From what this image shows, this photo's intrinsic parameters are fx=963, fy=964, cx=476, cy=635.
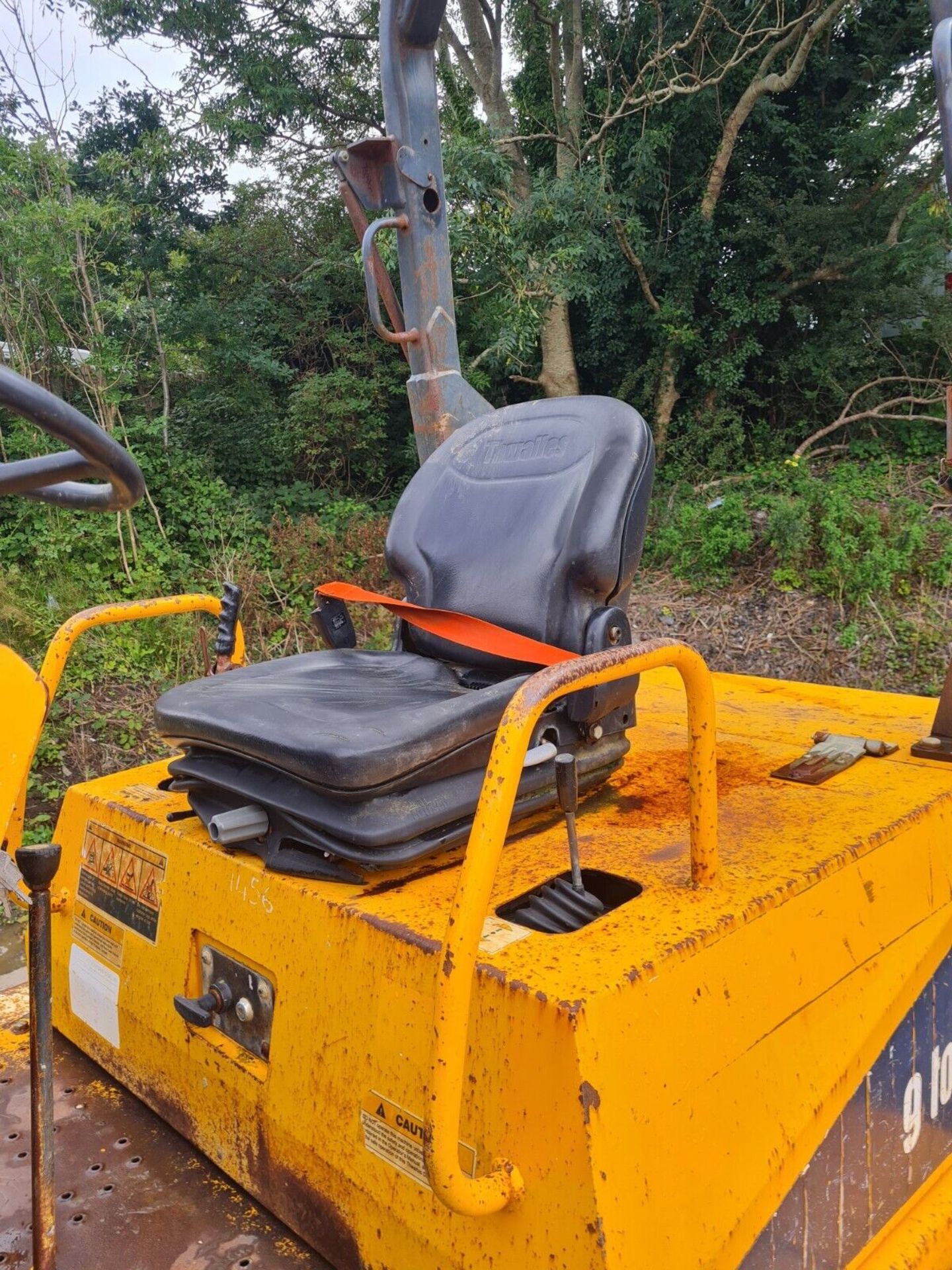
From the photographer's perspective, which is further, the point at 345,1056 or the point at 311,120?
the point at 311,120

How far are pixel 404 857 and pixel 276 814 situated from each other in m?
0.21

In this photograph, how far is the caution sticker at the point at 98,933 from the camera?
167 cm

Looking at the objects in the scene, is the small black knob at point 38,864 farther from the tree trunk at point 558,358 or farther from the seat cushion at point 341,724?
the tree trunk at point 558,358

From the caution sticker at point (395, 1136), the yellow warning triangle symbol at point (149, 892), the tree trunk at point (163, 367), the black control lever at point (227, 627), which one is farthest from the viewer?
the tree trunk at point (163, 367)

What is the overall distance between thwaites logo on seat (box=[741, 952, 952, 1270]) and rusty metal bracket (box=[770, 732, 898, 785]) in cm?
36

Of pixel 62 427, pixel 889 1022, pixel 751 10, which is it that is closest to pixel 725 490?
pixel 751 10

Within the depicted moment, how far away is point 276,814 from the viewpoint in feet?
4.64

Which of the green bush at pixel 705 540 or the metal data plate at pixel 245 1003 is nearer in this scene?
the metal data plate at pixel 245 1003

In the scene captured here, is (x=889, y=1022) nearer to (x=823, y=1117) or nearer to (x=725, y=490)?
(x=823, y=1117)

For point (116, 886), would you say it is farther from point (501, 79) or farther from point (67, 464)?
point (501, 79)

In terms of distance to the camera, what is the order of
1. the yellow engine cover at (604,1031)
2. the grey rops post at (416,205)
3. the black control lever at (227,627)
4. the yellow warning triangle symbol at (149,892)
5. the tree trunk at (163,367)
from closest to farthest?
1. the yellow engine cover at (604,1031)
2. the yellow warning triangle symbol at (149,892)
3. the black control lever at (227,627)
4. the grey rops post at (416,205)
5. the tree trunk at (163,367)

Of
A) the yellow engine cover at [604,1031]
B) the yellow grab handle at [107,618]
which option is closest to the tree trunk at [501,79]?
the yellow grab handle at [107,618]

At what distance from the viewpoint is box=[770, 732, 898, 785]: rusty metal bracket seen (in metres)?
1.72

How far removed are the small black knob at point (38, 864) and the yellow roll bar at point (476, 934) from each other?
1.42 feet
